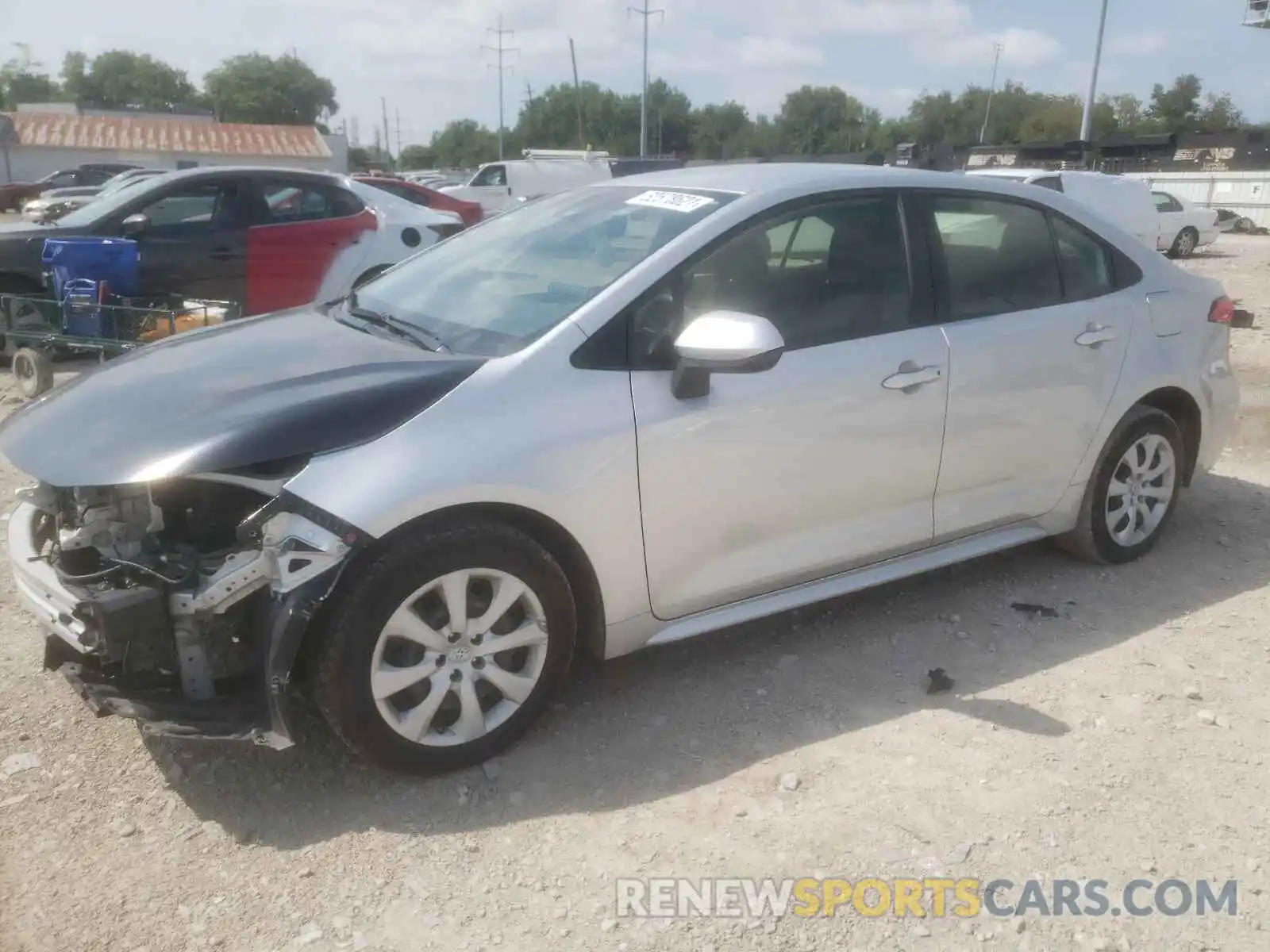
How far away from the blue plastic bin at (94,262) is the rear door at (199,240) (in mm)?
280

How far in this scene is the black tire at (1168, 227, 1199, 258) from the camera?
70.8 ft

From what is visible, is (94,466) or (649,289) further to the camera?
(649,289)

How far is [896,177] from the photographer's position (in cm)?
392

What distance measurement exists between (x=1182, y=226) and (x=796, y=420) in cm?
2157

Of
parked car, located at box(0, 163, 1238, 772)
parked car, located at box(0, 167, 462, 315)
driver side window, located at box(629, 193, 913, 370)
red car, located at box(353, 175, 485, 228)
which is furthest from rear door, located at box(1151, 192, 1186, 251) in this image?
driver side window, located at box(629, 193, 913, 370)

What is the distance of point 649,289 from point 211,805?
197 cm

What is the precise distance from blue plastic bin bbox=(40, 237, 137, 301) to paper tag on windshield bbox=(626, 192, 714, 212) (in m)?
5.61

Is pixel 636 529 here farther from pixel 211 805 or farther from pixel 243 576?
pixel 211 805

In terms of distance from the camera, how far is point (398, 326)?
3.53 m

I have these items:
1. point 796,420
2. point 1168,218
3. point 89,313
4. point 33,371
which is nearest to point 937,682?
point 796,420

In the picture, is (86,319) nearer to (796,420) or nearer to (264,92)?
(796,420)

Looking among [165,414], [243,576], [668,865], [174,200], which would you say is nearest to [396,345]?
[165,414]

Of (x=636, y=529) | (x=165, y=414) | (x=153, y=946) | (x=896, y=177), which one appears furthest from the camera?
(x=896, y=177)

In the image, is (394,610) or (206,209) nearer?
(394,610)
